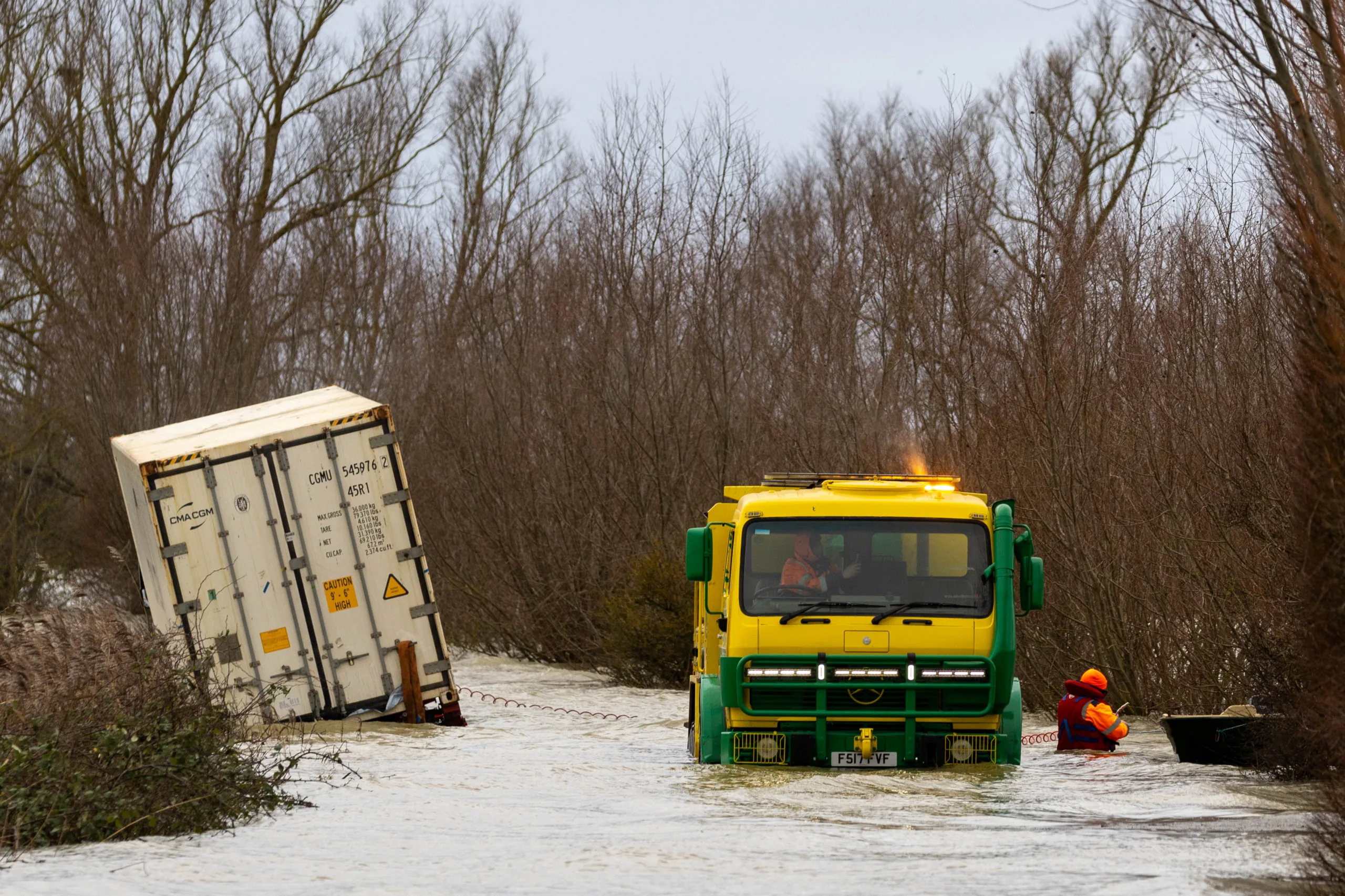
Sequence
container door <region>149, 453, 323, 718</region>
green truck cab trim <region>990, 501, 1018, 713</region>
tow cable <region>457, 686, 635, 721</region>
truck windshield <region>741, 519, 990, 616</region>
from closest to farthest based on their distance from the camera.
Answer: green truck cab trim <region>990, 501, 1018, 713</region> < truck windshield <region>741, 519, 990, 616</region> < container door <region>149, 453, 323, 718</region> < tow cable <region>457, 686, 635, 721</region>

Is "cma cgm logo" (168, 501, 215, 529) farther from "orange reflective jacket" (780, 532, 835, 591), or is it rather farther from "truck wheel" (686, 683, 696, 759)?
"orange reflective jacket" (780, 532, 835, 591)

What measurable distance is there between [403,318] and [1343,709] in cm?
3070

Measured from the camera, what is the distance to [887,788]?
428 inches

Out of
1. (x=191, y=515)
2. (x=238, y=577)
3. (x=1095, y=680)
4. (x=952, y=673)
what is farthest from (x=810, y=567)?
(x=191, y=515)

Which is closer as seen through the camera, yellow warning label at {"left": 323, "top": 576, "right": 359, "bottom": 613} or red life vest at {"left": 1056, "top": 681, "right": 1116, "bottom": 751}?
red life vest at {"left": 1056, "top": 681, "right": 1116, "bottom": 751}

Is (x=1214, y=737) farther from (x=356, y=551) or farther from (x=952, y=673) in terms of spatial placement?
(x=356, y=551)

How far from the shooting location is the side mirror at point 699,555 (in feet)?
40.5

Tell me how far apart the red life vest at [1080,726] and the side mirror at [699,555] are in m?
3.04

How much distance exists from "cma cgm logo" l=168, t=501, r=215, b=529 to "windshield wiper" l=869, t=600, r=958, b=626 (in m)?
6.71

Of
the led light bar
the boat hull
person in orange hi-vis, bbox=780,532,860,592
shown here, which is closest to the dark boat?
the boat hull

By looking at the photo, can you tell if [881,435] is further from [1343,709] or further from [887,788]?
[1343,709]

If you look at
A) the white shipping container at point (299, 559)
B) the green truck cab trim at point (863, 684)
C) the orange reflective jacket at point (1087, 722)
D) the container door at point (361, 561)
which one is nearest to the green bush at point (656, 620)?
the white shipping container at point (299, 559)

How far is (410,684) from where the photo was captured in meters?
15.6

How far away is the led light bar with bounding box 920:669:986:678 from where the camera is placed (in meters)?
11.6
